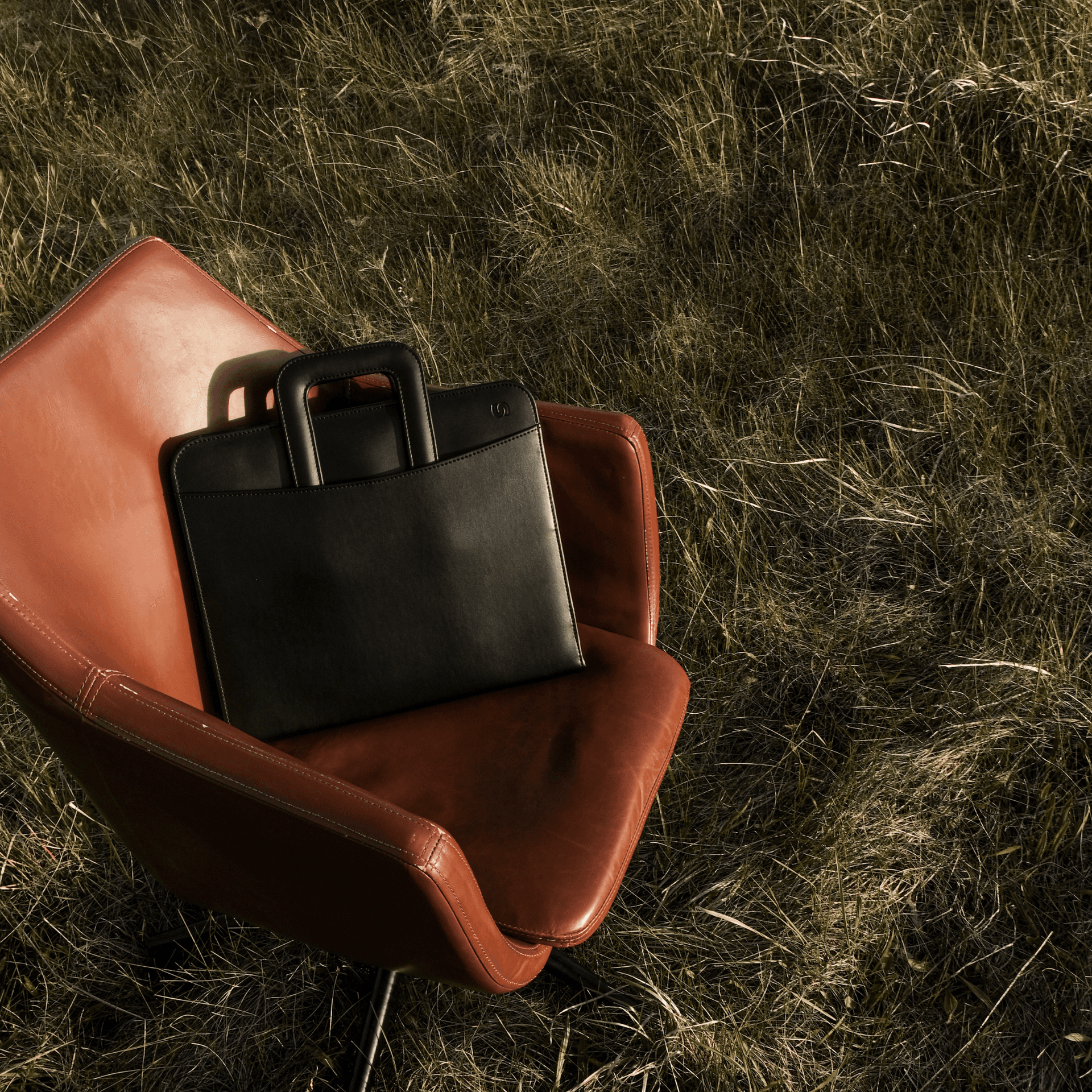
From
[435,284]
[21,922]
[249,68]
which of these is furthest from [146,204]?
[21,922]

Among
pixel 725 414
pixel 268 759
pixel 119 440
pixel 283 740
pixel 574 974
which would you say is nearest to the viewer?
pixel 268 759

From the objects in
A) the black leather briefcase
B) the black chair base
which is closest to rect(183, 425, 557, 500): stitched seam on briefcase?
the black leather briefcase

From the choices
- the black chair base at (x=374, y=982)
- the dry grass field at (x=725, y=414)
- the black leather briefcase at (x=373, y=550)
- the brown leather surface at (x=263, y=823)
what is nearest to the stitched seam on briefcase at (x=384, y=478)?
the black leather briefcase at (x=373, y=550)

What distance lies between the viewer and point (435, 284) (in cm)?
266

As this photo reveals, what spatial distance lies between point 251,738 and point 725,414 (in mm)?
1589

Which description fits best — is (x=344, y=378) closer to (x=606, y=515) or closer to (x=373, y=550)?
(x=373, y=550)

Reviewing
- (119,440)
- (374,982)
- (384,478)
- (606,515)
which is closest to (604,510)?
(606,515)

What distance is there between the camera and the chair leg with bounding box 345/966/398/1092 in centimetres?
145

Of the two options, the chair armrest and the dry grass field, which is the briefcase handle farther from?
the dry grass field

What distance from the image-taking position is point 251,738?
3.41 feet

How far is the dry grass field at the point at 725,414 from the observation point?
155cm

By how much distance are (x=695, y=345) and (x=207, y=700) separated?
4.97 ft

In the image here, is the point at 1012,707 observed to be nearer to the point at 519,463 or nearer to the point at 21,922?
the point at 519,463

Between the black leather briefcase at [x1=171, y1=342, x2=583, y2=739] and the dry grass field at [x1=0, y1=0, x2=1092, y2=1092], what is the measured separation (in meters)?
0.57
